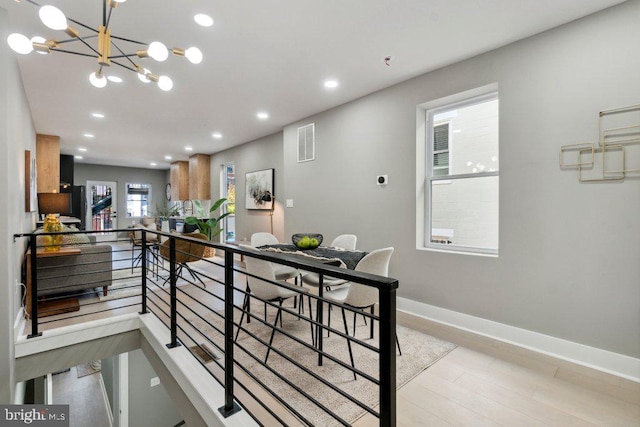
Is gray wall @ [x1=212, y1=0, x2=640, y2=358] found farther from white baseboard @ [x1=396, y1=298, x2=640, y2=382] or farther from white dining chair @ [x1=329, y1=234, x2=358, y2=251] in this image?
white dining chair @ [x1=329, y1=234, x2=358, y2=251]

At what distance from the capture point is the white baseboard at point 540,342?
2178mm

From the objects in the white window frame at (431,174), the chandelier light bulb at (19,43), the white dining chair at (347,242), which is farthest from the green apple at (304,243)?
the chandelier light bulb at (19,43)

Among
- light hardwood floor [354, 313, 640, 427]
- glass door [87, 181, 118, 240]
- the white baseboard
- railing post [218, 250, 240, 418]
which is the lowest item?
light hardwood floor [354, 313, 640, 427]

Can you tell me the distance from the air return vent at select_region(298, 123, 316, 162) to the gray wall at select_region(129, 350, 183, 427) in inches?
158

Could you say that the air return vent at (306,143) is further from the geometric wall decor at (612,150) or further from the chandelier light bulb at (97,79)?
the geometric wall decor at (612,150)

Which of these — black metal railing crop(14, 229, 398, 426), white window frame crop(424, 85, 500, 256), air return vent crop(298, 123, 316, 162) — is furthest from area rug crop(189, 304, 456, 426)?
air return vent crop(298, 123, 316, 162)

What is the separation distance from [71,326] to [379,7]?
3.95 meters

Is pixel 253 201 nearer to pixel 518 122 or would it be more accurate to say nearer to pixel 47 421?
pixel 47 421

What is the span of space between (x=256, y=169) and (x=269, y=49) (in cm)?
382

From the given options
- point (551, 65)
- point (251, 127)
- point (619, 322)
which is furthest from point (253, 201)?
point (619, 322)

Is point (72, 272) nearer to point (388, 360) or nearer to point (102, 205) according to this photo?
point (388, 360)

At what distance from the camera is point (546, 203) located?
2516 mm

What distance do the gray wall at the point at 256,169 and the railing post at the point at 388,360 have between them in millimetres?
4596

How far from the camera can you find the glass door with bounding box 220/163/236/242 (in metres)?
7.48
